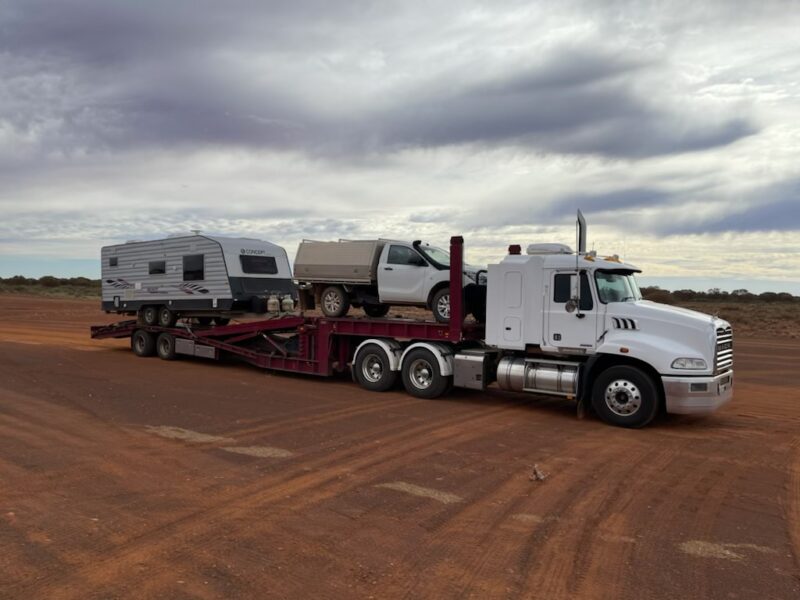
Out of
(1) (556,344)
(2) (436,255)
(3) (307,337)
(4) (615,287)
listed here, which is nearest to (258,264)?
(3) (307,337)

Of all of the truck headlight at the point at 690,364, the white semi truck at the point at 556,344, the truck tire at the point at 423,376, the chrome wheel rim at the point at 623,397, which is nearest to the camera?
the truck headlight at the point at 690,364

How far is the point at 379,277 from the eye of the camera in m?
14.4

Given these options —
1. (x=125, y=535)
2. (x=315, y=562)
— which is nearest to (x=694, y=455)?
(x=315, y=562)

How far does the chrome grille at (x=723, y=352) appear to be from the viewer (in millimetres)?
10750

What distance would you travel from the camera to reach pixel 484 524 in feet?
20.1

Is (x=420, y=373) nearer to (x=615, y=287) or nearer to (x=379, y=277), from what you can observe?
(x=379, y=277)

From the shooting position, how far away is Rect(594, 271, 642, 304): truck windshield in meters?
11.7

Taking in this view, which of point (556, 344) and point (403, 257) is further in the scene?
point (403, 257)

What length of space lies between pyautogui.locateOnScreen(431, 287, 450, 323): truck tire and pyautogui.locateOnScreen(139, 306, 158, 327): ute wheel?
10.3 meters

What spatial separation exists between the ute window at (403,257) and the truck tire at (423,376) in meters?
1.87

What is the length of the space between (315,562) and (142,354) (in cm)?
1693

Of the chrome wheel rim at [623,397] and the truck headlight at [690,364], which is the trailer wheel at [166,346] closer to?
the chrome wheel rim at [623,397]

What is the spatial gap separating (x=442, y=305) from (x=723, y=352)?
17.5ft

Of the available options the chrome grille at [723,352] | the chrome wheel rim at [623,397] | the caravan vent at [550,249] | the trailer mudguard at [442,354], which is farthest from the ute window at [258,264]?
the chrome grille at [723,352]
